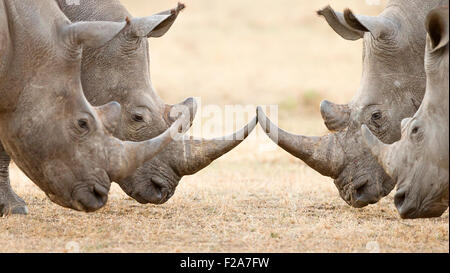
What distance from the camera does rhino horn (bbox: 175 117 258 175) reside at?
7.76m

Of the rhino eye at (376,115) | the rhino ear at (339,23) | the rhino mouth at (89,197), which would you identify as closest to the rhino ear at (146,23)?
the rhino ear at (339,23)

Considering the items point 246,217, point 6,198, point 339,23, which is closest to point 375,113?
point 339,23

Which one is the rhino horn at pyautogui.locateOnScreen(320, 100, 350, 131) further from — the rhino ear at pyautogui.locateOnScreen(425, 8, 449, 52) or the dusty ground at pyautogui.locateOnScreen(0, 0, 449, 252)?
the rhino ear at pyautogui.locateOnScreen(425, 8, 449, 52)

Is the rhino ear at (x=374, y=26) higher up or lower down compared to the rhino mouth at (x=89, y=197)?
higher up

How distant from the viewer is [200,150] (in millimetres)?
7863

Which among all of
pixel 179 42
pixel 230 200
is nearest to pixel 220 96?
pixel 179 42

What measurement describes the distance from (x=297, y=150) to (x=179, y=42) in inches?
768

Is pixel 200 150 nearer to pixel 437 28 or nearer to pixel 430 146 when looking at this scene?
pixel 430 146

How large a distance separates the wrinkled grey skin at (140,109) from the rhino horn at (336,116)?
2.62 ft

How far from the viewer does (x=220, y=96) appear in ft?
69.3

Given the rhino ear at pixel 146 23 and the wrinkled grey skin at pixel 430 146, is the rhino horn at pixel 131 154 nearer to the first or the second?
the rhino ear at pixel 146 23

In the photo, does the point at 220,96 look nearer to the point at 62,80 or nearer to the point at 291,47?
the point at 291,47

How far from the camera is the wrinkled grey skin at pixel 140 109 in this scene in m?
7.89

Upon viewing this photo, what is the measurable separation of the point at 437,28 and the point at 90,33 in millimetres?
2617
